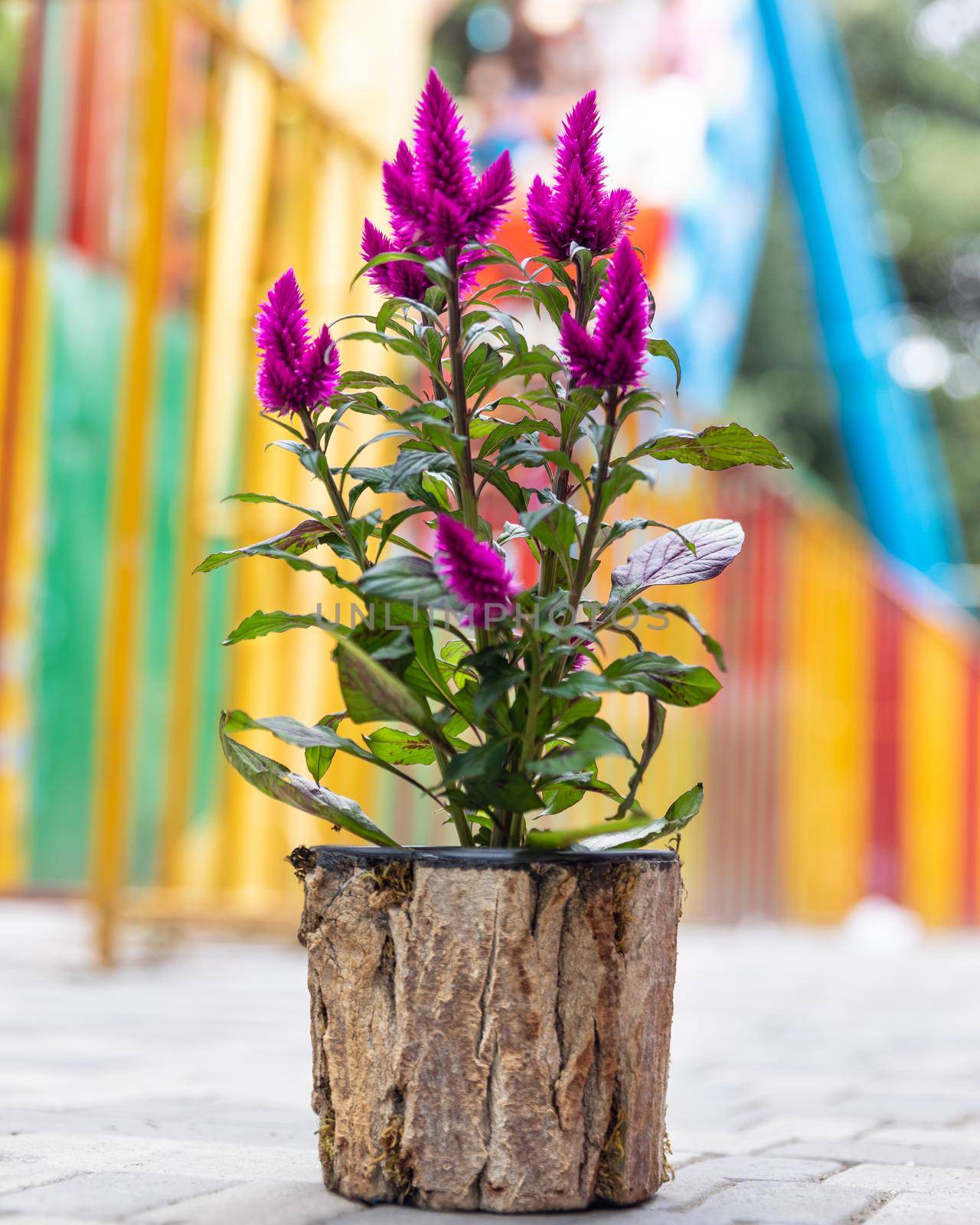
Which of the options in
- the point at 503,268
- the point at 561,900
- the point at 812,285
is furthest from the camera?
the point at 812,285

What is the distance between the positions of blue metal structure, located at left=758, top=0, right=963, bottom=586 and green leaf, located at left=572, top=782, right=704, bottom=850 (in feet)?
29.2

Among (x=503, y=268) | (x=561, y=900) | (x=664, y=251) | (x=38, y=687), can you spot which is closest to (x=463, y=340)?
(x=561, y=900)

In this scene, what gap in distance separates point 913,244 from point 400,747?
23.3 m

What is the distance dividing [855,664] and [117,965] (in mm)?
5551

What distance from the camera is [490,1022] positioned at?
1.77 metres

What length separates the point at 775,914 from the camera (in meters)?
8.71

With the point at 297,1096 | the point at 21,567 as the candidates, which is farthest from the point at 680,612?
the point at 21,567

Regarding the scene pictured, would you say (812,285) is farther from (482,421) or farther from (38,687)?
(482,421)

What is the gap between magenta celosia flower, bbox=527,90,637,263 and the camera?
6.15 feet

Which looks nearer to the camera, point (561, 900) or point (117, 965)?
point (561, 900)

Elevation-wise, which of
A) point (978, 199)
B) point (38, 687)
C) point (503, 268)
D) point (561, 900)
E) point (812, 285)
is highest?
point (978, 199)

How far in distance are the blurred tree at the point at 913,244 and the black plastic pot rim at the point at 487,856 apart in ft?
66.2

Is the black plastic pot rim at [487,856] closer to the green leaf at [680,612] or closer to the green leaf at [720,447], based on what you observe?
the green leaf at [680,612]

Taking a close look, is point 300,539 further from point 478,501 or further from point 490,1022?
point 490,1022
